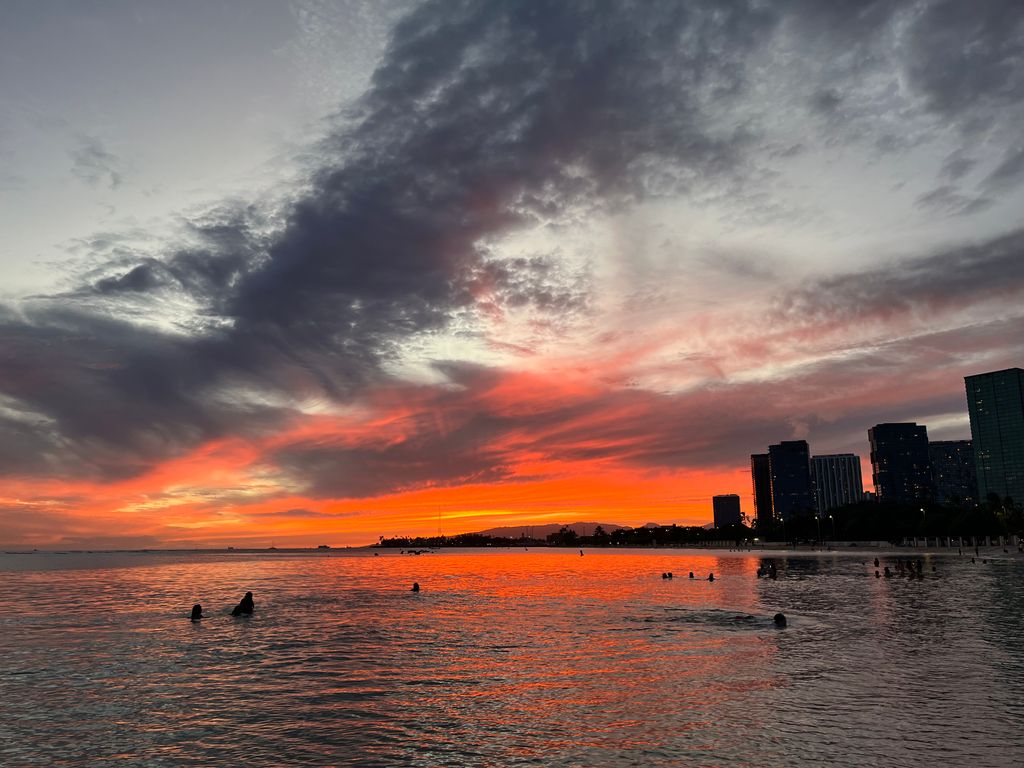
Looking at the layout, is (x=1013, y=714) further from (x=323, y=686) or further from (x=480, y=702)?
(x=323, y=686)

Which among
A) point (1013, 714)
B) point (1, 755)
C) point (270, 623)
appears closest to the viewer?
point (1, 755)

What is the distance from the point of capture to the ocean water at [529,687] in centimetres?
2302

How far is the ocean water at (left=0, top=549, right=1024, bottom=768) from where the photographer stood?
906 inches

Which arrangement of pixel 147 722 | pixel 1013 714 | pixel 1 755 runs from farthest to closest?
pixel 147 722, pixel 1013 714, pixel 1 755

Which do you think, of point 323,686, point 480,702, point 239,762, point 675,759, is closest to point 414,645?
point 323,686

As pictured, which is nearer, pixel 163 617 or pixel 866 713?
pixel 866 713

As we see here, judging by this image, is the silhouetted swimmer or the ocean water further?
the silhouetted swimmer

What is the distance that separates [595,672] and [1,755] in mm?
24249

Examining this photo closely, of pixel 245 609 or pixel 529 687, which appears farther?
pixel 245 609

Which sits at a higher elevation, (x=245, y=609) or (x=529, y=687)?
(x=529, y=687)

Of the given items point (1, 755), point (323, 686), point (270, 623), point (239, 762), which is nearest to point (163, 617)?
point (270, 623)

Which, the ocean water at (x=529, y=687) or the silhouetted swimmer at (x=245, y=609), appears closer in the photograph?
the ocean water at (x=529, y=687)

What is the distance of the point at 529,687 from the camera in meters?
32.8

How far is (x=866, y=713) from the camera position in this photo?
26188 millimetres
